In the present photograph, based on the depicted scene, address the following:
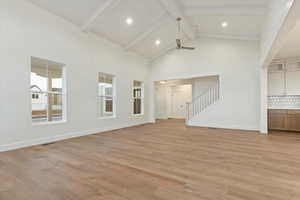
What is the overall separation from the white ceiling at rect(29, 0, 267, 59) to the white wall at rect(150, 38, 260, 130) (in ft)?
1.46

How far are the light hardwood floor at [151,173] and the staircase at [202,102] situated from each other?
11.8 feet

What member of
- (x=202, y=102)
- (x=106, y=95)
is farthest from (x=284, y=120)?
(x=106, y=95)

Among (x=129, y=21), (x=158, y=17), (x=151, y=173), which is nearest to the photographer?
(x=151, y=173)

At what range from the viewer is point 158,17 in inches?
201

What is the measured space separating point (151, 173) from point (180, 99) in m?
8.54

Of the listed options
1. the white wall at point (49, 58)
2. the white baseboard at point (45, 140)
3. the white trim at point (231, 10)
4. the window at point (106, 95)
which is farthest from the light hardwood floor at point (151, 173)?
the white trim at point (231, 10)

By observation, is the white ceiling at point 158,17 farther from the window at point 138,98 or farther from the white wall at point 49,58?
the window at point 138,98

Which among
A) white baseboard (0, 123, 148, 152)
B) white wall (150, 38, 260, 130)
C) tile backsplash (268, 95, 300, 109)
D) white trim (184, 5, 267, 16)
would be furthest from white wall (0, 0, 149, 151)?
tile backsplash (268, 95, 300, 109)

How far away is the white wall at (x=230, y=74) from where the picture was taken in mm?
5641

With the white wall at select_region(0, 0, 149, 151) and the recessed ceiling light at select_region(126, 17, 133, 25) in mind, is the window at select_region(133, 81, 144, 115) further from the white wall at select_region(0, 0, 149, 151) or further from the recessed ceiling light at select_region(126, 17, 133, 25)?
the recessed ceiling light at select_region(126, 17, 133, 25)

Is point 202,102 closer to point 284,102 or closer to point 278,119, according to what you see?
point 278,119

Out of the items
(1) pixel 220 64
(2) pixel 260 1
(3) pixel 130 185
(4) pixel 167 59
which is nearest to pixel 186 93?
(4) pixel 167 59

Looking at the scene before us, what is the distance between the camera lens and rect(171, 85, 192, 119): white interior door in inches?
401

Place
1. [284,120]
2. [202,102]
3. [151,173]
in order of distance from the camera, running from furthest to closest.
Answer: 1. [202,102]
2. [284,120]
3. [151,173]
